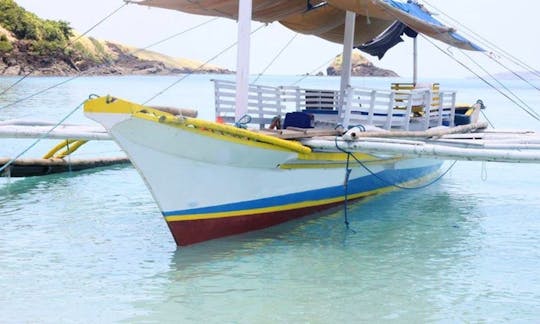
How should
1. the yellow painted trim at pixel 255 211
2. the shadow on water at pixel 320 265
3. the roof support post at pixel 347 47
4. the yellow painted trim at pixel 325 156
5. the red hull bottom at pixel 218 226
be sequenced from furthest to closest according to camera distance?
1. the roof support post at pixel 347 47
2. the yellow painted trim at pixel 325 156
3. the red hull bottom at pixel 218 226
4. the yellow painted trim at pixel 255 211
5. the shadow on water at pixel 320 265

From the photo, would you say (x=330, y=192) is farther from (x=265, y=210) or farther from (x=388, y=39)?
(x=388, y=39)

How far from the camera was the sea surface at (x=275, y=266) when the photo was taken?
896 cm

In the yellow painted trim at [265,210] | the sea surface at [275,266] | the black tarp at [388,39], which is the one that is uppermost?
the black tarp at [388,39]

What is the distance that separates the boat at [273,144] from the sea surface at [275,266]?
0.57 metres

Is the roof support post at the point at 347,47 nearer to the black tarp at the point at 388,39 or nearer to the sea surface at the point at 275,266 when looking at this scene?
the sea surface at the point at 275,266

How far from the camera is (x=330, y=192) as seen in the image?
13.8 metres

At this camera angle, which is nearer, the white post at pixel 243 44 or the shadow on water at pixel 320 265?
the shadow on water at pixel 320 265

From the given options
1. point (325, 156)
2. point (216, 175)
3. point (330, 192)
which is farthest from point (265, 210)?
point (330, 192)

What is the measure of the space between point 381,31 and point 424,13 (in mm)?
3474

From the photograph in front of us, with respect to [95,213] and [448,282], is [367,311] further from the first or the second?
[95,213]

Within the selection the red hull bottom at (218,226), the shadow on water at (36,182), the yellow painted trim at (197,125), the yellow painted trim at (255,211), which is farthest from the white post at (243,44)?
the shadow on water at (36,182)

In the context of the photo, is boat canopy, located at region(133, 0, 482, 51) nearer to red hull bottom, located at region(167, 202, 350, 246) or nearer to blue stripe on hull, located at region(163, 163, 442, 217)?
blue stripe on hull, located at region(163, 163, 442, 217)

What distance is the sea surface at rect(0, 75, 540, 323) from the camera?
896cm

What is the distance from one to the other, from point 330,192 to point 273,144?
2761 millimetres
